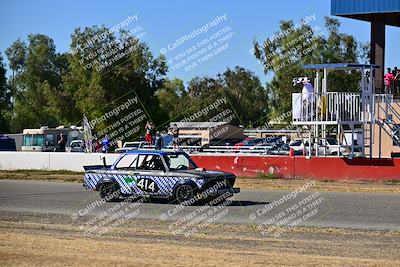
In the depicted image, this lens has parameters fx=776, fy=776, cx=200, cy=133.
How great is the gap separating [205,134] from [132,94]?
6.20 m

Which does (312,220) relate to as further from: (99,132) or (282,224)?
(99,132)

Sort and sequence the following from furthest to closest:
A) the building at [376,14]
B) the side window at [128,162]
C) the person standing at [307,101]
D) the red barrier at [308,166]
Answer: the building at [376,14] < the person standing at [307,101] < the red barrier at [308,166] < the side window at [128,162]

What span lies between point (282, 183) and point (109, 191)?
8.21m

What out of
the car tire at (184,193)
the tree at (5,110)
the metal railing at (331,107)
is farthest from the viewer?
the tree at (5,110)

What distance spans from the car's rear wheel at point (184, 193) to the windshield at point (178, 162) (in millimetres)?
758

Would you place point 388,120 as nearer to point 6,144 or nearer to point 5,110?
point 6,144

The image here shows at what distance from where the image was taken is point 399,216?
17.2m

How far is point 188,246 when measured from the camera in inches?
493

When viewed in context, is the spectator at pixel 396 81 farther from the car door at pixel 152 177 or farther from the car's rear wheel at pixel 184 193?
the car's rear wheel at pixel 184 193

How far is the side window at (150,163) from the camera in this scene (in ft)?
67.2

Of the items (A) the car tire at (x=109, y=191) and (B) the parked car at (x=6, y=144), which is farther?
(B) the parked car at (x=6, y=144)

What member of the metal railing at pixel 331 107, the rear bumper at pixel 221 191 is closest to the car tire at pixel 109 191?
the rear bumper at pixel 221 191

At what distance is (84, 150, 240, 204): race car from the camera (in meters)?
19.5

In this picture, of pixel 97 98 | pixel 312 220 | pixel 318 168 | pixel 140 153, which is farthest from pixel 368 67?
pixel 97 98
